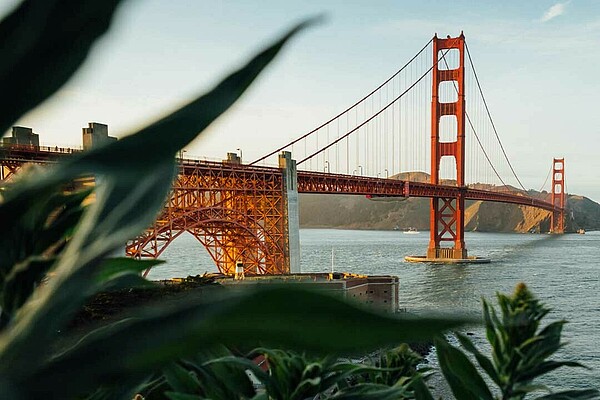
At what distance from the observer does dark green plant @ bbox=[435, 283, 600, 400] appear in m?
0.96

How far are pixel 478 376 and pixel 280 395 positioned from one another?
0.36 metres

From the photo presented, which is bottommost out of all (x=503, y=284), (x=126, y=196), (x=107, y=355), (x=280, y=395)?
(x=503, y=284)

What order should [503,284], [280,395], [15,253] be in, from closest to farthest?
[15,253]
[280,395]
[503,284]

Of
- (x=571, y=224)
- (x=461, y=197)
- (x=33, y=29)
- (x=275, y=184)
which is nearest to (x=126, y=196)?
(x=33, y=29)

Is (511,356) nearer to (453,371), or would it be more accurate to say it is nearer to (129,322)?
(453,371)

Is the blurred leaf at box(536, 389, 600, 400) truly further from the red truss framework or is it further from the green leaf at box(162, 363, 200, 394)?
the red truss framework

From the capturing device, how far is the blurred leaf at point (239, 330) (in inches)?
14.3

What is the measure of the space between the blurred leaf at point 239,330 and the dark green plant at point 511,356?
0.63 metres

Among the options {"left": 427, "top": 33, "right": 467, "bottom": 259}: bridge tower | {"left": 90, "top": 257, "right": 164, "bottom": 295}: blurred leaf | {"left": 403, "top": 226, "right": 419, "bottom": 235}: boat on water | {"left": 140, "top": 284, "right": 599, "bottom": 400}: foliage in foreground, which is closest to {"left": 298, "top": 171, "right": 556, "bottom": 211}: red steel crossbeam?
{"left": 427, "top": 33, "right": 467, "bottom": 259}: bridge tower

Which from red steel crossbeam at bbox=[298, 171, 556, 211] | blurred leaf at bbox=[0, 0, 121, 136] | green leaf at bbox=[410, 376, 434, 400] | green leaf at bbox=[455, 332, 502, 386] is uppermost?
red steel crossbeam at bbox=[298, 171, 556, 211]

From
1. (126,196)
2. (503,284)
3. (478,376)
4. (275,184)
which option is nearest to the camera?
(126,196)

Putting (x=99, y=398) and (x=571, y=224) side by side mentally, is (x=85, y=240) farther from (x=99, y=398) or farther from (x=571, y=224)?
(x=571, y=224)

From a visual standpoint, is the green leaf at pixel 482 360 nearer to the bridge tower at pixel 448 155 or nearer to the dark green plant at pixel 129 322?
the dark green plant at pixel 129 322

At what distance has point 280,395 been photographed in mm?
1100
